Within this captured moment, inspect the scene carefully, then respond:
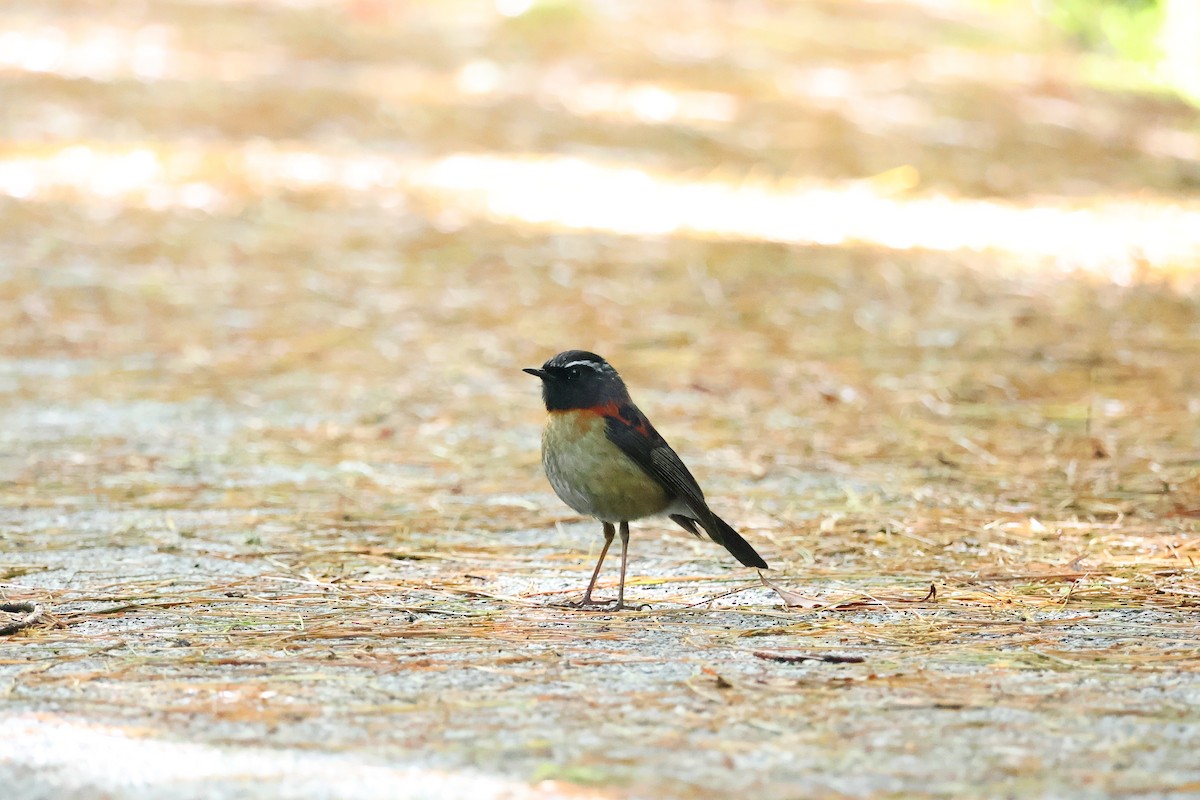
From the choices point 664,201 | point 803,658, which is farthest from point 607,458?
point 664,201

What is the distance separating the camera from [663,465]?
4242 millimetres

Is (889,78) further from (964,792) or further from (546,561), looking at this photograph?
(964,792)

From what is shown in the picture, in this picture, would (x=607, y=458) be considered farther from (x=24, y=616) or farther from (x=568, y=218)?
(x=568, y=218)

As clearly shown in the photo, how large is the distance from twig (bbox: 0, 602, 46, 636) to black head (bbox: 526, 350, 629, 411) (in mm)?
1333

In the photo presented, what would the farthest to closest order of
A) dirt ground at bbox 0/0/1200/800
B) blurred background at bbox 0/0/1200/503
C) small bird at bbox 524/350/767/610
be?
blurred background at bbox 0/0/1200/503, small bird at bbox 524/350/767/610, dirt ground at bbox 0/0/1200/800

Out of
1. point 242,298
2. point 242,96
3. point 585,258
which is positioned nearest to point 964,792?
point 242,298

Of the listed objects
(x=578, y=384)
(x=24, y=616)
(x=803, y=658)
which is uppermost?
(x=578, y=384)

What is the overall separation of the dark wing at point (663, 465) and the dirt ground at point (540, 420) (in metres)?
0.14

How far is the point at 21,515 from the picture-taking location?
5.08m

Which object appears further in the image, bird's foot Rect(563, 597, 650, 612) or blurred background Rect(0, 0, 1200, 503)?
blurred background Rect(0, 0, 1200, 503)

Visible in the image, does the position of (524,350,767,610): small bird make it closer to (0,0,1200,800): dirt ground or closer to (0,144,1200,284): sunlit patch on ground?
(0,0,1200,800): dirt ground

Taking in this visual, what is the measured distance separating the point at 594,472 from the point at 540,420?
7.82 feet

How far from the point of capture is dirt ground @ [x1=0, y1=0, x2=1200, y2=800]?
10.1ft

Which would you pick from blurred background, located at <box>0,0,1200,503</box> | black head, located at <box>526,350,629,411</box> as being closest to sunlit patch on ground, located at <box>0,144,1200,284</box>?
blurred background, located at <box>0,0,1200,503</box>
